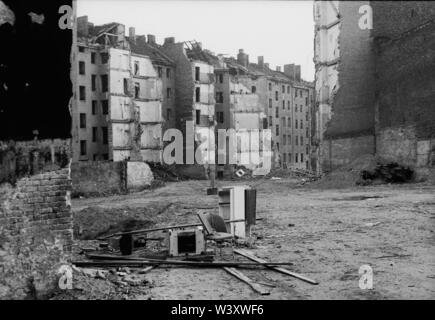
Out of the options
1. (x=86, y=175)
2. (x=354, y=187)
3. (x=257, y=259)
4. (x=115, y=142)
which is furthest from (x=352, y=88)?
(x=257, y=259)

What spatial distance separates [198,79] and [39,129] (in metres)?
48.8

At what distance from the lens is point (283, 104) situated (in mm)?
68688

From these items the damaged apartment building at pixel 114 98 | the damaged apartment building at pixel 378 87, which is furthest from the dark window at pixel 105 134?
the damaged apartment building at pixel 378 87

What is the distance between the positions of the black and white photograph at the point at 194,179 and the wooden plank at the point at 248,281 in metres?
0.03

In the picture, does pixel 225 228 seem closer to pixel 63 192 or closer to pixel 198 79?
pixel 63 192

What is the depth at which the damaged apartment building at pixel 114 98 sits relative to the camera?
45438 millimetres

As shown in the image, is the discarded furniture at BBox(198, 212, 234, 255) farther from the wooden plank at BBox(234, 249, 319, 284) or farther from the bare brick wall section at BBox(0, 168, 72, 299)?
the bare brick wall section at BBox(0, 168, 72, 299)

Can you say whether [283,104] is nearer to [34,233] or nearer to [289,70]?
[289,70]

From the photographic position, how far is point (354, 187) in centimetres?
2750

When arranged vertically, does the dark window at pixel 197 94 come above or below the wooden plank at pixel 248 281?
above

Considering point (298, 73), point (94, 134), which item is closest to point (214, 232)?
point (94, 134)

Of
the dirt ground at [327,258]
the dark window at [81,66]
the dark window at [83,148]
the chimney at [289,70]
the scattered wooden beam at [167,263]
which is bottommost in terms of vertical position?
the dirt ground at [327,258]

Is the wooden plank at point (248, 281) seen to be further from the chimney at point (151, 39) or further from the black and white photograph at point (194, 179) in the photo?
the chimney at point (151, 39)

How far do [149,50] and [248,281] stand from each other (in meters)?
48.2
